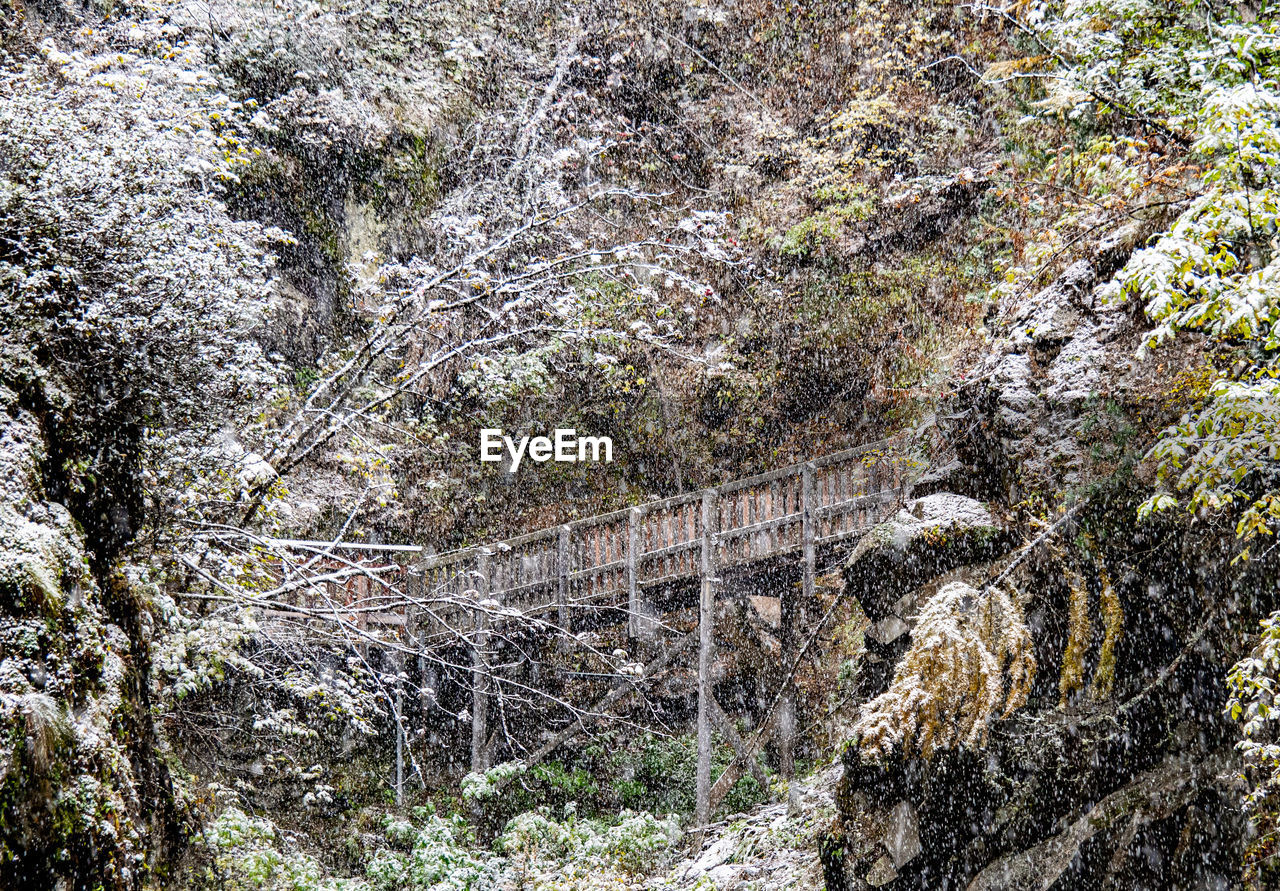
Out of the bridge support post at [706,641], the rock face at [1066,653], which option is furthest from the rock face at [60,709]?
the bridge support post at [706,641]

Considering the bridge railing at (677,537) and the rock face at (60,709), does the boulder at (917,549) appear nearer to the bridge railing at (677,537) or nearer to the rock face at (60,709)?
the bridge railing at (677,537)

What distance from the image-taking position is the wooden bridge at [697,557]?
35.4ft

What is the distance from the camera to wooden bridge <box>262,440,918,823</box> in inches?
424

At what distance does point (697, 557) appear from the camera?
11.5 meters

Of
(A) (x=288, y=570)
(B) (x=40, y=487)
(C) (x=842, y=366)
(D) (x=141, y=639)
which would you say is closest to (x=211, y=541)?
(A) (x=288, y=570)

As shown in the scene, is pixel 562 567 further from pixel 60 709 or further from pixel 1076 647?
pixel 60 709

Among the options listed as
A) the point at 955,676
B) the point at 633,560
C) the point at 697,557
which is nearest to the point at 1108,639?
the point at 955,676
